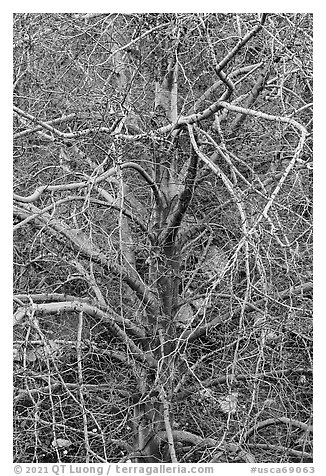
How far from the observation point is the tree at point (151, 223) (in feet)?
11.3

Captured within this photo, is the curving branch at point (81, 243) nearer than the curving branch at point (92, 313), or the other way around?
the curving branch at point (92, 313)

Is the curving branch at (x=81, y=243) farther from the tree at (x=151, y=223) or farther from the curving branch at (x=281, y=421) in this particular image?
the curving branch at (x=281, y=421)

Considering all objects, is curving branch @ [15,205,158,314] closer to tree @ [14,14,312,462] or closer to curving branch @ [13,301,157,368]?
tree @ [14,14,312,462]

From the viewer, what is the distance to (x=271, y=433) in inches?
169

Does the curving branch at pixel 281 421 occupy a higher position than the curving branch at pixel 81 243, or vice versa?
the curving branch at pixel 81 243

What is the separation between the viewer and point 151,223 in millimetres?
4301

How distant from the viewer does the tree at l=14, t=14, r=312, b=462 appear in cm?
345

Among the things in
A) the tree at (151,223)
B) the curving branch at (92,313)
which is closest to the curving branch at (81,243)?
the tree at (151,223)

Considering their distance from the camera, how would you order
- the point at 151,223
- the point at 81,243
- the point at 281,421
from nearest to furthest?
the point at 281,421 → the point at 81,243 → the point at 151,223

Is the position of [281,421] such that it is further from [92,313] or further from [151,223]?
[151,223]

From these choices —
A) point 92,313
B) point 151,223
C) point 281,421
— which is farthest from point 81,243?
point 281,421

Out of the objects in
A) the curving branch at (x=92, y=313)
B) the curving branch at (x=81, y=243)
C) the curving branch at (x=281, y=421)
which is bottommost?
the curving branch at (x=281, y=421)

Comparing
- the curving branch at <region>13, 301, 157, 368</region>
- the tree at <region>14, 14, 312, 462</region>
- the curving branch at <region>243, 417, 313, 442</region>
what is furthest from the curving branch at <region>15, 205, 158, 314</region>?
the curving branch at <region>243, 417, 313, 442</region>
